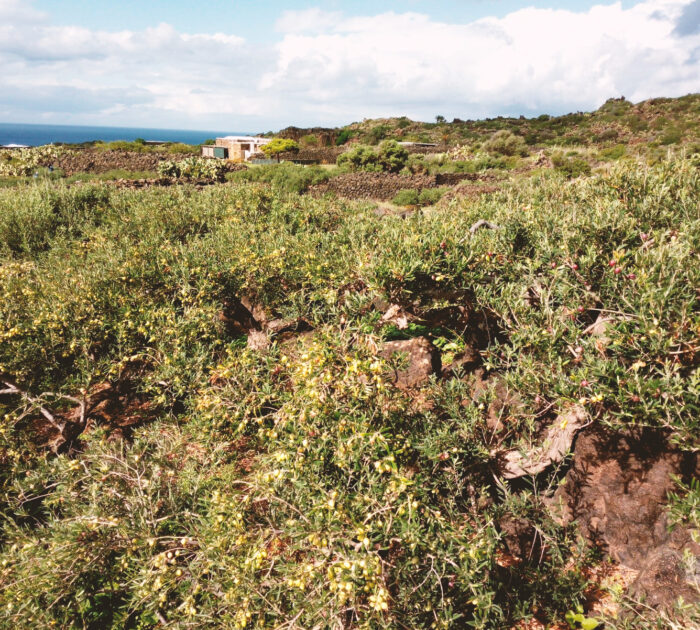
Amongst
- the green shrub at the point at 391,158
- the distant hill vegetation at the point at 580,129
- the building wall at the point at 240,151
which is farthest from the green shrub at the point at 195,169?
the distant hill vegetation at the point at 580,129

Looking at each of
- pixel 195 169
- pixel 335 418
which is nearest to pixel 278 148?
pixel 195 169

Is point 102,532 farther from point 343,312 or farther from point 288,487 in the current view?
point 343,312

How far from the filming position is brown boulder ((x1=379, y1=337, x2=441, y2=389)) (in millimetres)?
8047

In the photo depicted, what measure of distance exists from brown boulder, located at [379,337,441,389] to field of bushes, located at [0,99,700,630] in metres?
0.04

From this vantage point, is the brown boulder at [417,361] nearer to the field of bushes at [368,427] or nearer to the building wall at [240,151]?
the field of bushes at [368,427]

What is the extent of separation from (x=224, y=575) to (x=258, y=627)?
2.13 feet

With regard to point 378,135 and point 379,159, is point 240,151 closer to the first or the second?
point 379,159

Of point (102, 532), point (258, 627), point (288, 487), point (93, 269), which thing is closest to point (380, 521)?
point (288, 487)

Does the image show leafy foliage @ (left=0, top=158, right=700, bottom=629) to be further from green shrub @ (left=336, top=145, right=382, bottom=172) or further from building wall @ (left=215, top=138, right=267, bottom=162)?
building wall @ (left=215, top=138, right=267, bottom=162)

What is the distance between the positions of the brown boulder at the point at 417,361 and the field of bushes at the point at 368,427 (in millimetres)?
45

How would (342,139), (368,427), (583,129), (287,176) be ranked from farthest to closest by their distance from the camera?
(342,139)
(583,129)
(287,176)
(368,427)

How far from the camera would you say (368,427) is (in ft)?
14.9

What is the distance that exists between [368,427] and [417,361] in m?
4.00

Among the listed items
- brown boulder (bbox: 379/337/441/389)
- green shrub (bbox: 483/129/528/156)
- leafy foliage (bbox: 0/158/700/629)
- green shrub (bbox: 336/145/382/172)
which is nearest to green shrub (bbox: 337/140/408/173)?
green shrub (bbox: 336/145/382/172)
